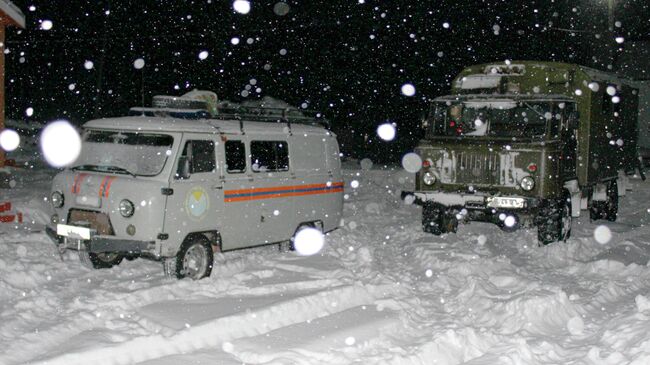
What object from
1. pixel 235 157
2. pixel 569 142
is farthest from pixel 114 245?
pixel 569 142

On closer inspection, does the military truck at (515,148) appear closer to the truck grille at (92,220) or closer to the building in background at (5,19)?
the truck grille at (92,220)

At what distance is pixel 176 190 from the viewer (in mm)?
8602

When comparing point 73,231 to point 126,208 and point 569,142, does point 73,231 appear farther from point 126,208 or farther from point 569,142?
point 569,142

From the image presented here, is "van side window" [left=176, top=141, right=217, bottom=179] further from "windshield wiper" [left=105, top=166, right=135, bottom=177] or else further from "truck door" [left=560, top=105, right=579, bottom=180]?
"truck door" [left=560, top=105, right=579, bottom=180]

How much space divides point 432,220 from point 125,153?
656 centimetres

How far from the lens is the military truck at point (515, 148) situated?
1201cm

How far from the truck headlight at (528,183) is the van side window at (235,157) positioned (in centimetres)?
517

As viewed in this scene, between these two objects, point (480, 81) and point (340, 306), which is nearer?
point (340, 306)

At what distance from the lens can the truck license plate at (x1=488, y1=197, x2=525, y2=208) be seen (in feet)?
38.7

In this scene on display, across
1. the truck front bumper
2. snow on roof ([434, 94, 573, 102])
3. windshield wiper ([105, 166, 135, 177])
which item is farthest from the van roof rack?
snow on roof ([434, 94, 573, 102])

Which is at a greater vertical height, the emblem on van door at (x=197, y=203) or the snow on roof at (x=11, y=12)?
the snow on roof at (x=11, y=12)

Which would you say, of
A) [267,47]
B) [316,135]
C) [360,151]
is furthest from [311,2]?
[316,135]

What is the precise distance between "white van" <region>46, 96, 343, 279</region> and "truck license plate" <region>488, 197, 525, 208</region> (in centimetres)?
370

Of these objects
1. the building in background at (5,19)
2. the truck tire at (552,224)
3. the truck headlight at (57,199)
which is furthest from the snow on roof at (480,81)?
the building in background at (5,19)
